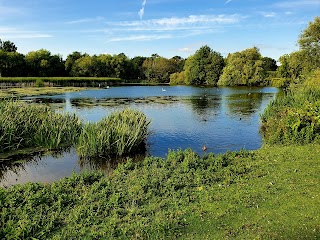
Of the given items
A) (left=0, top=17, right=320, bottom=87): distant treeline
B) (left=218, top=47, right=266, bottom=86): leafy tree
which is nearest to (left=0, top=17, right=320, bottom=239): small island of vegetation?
(left=0, top=17, right=320, bottom=87): distant treeline

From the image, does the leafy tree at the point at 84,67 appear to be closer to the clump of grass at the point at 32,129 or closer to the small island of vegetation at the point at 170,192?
the clump of grass at the point at 32,129

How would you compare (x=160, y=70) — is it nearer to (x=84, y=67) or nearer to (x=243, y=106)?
(x=84, y=67)

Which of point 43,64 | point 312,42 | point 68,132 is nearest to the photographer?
point 68,132

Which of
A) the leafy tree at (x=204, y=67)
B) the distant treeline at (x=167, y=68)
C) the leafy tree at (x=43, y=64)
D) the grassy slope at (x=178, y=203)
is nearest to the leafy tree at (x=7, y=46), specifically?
the distant treeline at (x=167, y=68)

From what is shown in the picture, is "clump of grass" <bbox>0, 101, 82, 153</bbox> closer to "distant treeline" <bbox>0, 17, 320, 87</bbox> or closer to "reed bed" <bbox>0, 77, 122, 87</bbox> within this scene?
"distant treeline" <bbox>0, 17, 320, 87</bbox>

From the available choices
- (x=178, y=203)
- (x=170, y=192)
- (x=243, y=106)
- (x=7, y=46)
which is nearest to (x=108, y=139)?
(x=170, y=192)

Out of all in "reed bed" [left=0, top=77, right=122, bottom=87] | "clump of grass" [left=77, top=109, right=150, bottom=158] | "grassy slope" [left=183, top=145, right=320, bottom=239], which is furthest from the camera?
"reed bed" [left=0, top=77, right=122, bottom=87]

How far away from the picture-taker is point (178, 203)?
24.0 feet

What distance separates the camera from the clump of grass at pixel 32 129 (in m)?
14.4

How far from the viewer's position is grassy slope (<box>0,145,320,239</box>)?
5.96m

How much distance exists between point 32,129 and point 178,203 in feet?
36.4

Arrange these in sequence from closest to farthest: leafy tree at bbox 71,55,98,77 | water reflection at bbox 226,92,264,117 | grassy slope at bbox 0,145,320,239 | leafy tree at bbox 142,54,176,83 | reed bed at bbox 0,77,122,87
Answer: grassy slope at bbox 0,145,320,239
water reflection at bbox 226,92,264,117
reed bed at bbox 0,77,122,87
leafy tree at bbox 71,55,98,77
leafy tree at bbox 142,54,176,83

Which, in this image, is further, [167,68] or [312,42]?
[167,68]

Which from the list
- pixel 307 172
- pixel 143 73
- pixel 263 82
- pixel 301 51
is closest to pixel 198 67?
pixel 263 82
